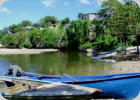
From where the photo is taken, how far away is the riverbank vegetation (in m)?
17.8

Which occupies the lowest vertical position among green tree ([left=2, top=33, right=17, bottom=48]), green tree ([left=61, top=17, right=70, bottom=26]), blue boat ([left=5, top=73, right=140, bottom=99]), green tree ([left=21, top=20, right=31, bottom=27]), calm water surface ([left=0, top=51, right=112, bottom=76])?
calm water surface ([left=0, top=51, right=112, bottom=76])

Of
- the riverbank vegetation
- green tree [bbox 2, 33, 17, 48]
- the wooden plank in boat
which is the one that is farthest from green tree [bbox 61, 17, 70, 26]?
the wooden plank in boat

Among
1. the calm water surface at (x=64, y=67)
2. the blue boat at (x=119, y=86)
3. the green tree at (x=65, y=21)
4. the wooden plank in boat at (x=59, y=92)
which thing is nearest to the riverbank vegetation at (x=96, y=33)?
the green tree at (x=65, y=21)

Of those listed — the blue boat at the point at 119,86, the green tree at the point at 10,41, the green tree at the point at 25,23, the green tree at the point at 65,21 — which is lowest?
the blue boat at the point at 119,86

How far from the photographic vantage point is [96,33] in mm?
41625

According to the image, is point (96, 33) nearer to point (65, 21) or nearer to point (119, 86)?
point (65, 21)

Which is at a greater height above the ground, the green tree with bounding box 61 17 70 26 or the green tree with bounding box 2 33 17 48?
the green tree with bounding box 61 17 70 26

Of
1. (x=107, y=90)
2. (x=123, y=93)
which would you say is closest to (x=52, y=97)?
(x=107, y=90)

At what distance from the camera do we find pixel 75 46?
4959 cm

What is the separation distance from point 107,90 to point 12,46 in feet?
223

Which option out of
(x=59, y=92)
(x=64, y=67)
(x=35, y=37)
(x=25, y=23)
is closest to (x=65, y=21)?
(x=35, y=37)

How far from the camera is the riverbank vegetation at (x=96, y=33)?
1784 cm

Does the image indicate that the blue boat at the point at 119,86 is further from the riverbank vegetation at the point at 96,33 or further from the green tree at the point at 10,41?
the green tree at the point at 10,41

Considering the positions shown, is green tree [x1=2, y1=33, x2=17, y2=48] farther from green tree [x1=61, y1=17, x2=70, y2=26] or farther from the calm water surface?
the calm water surface
